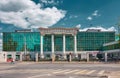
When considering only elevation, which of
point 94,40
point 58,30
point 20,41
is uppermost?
point 58,30

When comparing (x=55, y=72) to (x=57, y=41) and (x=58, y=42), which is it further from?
(x=57, y=41)

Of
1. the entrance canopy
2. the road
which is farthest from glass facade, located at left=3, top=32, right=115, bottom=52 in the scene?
the road

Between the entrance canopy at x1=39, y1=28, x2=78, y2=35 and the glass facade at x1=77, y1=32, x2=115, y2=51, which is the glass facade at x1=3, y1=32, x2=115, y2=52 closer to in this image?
the glass facade at x1=77, y1=32, x2=115, y2=51

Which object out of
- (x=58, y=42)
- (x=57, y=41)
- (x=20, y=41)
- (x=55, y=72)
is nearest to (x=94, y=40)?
(x=58, y=42)

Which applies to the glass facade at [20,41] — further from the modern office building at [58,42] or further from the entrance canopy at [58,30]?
the entrance canopy at [58,30]

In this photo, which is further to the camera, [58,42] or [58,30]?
[58,42]

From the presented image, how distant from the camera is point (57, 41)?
488ft

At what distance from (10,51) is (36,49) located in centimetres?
1314

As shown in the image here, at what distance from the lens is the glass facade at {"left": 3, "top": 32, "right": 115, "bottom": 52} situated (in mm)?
147625

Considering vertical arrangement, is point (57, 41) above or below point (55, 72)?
above

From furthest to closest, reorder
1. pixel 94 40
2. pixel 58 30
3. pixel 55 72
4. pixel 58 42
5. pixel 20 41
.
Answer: pixel 20 41 < pixel 58 42 < pixel 94 40 < pixel 58 30 < pixel 55 72

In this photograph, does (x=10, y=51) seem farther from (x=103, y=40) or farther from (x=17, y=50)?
(x=103, y=40)

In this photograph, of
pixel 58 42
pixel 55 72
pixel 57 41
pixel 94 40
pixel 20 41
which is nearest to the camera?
pixel 55 72

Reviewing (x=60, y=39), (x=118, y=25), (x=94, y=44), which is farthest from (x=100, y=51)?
(x=118, y=25)
